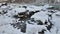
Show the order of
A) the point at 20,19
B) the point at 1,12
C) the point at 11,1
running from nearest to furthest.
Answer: the point at 20,19 → the point at 1,12 → the point at 11,1

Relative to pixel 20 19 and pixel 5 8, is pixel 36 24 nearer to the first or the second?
pixel 20 19

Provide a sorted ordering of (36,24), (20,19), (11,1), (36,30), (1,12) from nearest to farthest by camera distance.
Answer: (36,30), (36,24), (20,19), (1,12), (11,1)

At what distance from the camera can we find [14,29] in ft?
6.00

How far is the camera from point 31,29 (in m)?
1.79

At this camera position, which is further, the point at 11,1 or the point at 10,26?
the point at 11,1

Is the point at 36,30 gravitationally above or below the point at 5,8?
below

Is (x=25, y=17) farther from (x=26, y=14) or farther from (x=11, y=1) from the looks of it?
(x=11, y=1)

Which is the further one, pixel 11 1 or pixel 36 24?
pixel 11 1

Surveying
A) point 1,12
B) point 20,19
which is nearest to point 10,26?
point 20,19

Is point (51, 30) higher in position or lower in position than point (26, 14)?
lower

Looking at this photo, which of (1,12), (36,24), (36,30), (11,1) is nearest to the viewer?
(36,30)

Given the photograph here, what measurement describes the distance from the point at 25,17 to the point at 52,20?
45cm

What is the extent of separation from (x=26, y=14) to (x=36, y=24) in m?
0.38

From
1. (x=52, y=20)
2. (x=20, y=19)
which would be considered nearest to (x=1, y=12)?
(x=20, y=19)
